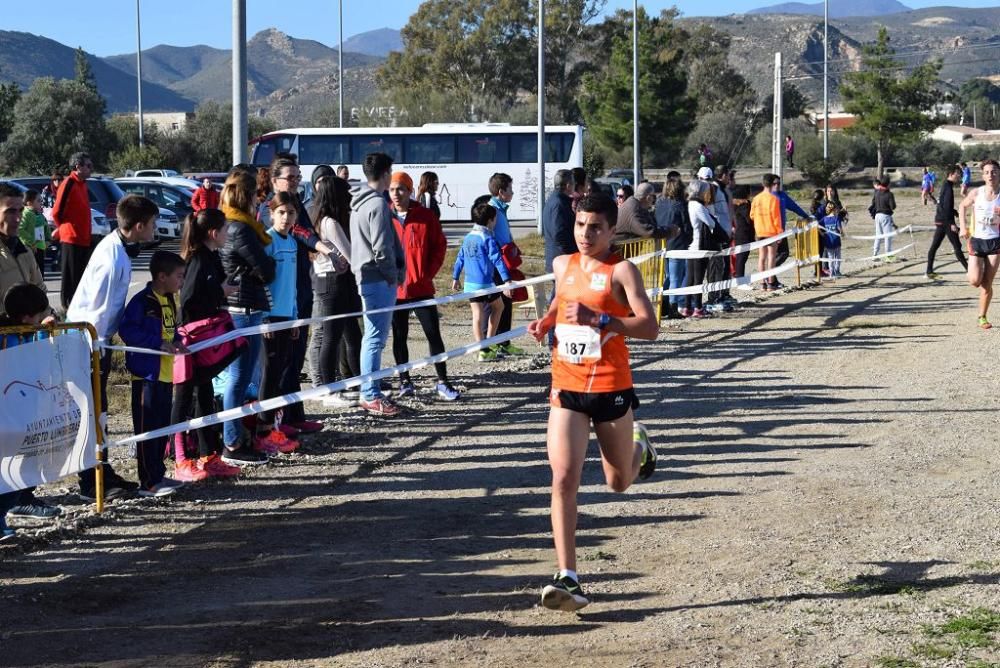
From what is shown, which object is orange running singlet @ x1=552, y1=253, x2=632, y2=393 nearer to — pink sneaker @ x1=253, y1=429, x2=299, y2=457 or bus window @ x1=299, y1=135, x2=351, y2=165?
pink sneaker @ x1=253, y1=429, x2=299, y2=457

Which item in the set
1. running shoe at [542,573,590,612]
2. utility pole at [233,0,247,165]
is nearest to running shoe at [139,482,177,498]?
running shoe at [542,573,590,612]

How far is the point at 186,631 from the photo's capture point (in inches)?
229

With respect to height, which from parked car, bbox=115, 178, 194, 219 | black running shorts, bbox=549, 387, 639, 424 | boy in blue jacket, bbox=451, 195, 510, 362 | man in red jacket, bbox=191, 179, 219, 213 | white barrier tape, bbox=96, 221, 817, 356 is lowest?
black running shorts, bbox=549, 387, 639, 424

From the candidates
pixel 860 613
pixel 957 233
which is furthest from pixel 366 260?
pixel 957 233

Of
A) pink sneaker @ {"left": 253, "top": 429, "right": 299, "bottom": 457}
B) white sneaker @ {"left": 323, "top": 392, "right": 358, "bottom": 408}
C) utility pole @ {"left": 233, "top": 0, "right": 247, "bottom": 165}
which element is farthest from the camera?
utility pole @ {"left": 233, "top": 0, "right": 247, "bottom": 165}

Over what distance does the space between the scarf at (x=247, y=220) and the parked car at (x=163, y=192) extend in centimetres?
2521

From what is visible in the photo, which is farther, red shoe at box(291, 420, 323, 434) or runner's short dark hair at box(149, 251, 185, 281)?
red shoe at box(291, 420, 323, 434)

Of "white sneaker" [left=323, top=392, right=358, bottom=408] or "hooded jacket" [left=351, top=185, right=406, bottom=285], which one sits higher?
"hooded jacket" [left=351, top=185, right=406, bottom=285]

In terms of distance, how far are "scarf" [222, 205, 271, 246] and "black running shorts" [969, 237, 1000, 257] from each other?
8869 mm

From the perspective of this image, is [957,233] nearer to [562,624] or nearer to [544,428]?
[544,428]

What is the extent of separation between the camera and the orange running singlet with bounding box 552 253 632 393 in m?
6.04

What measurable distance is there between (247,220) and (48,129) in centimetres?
6567

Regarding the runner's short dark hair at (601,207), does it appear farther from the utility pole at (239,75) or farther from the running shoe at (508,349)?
the running shoe at (508,349)

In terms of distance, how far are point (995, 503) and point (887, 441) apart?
1.90 m
